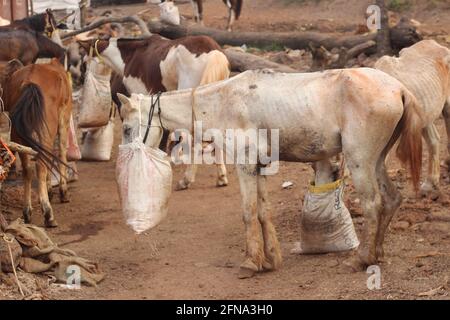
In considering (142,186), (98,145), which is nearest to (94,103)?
(98,145)

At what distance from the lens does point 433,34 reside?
56.1ft

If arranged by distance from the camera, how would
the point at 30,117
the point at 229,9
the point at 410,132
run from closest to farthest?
the point at 410,132 < the point at 30,117 < the point at 229,9

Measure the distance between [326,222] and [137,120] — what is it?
5.73 ft

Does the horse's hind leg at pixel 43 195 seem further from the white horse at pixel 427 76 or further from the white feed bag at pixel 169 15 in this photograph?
the white feed bag at pixel 169 15

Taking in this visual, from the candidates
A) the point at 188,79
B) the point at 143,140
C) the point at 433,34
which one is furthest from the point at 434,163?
the point at 433,34

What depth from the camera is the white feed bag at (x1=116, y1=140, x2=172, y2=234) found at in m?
6.74

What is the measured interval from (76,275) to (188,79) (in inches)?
152

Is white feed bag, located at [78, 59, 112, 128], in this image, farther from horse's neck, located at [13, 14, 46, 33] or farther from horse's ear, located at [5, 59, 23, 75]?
horse's neck, located at [13, 14, 46, 33]

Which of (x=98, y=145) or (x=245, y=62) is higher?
(x=245, y=62)

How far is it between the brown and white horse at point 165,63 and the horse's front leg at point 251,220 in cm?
313

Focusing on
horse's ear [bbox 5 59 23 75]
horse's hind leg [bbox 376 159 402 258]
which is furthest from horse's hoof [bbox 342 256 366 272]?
horse's ear [bbox 5 59 23 75]

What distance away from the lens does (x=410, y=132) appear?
672 cm

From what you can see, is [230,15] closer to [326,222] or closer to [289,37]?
[289,37]

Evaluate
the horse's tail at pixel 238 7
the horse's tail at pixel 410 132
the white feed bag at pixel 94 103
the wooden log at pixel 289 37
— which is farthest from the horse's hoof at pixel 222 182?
the horse's tail at pixel 238 7
